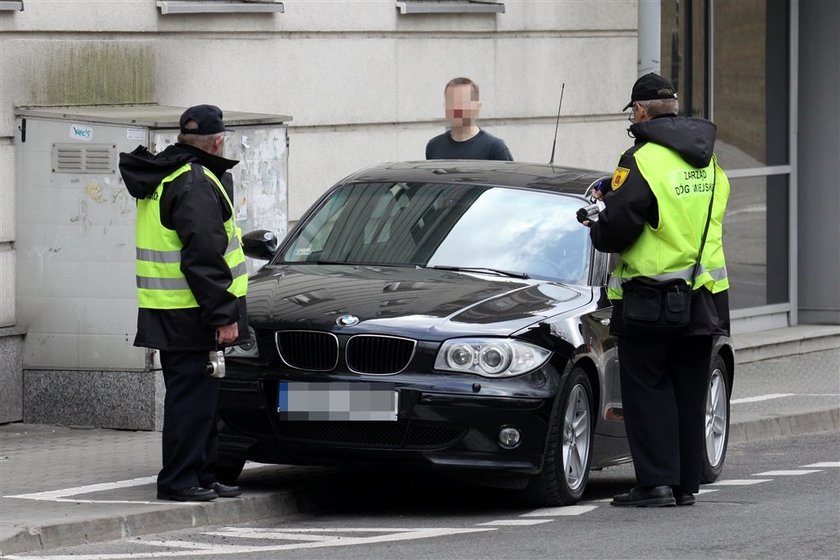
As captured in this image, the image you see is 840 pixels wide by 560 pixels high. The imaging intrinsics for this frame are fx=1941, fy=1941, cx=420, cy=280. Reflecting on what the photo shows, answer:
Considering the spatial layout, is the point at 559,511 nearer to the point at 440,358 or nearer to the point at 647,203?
the point at 440,358

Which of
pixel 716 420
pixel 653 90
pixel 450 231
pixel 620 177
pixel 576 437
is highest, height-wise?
pixel 653 90

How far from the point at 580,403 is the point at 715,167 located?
1.27 meters

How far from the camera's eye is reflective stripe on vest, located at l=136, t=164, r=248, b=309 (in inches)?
332

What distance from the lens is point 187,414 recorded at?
8508 millimetres

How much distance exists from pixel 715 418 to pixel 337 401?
2691 millimetres

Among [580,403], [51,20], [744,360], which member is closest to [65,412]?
[51,20]

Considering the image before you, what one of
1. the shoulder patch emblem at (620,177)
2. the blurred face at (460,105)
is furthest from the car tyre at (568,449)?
the blurred face at (460,105)

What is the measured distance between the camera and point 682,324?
8.80 m

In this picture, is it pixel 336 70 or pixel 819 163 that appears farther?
pixel 819 163

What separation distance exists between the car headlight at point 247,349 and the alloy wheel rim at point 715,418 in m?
2.70

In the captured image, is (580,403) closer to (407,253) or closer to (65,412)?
(407,253)

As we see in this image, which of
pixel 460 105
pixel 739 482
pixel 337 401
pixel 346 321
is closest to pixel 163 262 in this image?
pixel 346 321

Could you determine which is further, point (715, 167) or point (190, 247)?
point (715, 167)

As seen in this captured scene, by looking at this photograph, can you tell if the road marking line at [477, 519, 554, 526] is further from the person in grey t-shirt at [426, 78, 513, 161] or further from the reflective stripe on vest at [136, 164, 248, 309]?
the person in grey t-shirt at [426, 78, 513, 161]
